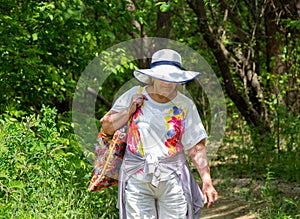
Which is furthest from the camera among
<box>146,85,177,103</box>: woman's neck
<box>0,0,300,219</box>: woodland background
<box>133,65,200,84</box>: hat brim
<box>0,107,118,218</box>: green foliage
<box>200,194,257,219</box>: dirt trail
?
<box>200,194,257,219</box>: dirt trail

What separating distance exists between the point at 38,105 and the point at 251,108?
3.92 m

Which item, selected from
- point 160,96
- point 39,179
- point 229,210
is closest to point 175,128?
point 160,96

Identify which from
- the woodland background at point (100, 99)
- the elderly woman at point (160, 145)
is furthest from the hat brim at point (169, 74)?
the woodland background at point (100, 99)

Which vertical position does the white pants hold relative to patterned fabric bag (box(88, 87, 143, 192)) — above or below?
below

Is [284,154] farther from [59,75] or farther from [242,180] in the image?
[59,75]

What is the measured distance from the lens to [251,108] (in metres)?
10.5

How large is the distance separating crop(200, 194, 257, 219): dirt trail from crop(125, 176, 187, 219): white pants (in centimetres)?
299

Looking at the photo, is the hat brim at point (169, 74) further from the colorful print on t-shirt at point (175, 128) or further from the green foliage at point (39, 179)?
the green foliage at point (39, 179)

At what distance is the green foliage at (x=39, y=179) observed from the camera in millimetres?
4984

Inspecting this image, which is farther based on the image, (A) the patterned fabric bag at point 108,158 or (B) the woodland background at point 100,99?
(B) the woodland background at point 100,99

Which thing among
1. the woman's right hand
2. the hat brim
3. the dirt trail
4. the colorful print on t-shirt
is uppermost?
the hat brim

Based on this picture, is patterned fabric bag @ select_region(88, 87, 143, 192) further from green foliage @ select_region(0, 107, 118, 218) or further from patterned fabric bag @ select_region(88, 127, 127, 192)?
green foliage @ select_region(0, 107, 118, 218)

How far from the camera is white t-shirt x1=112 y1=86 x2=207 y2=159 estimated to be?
13.6ft

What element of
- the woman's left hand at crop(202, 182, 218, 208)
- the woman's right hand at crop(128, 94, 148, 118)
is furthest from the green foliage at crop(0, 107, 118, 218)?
the woman's left hand at crop(202, 182, 218, 208)
